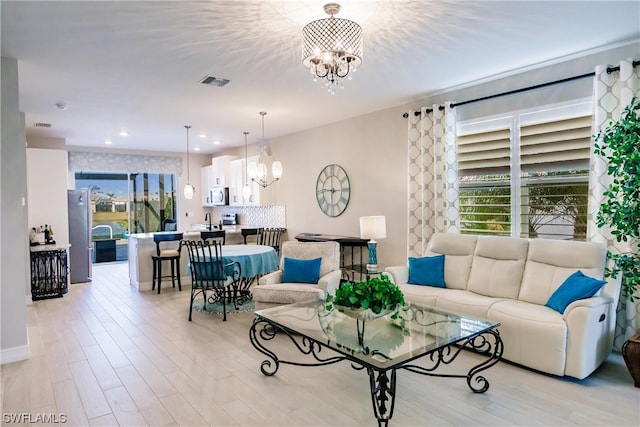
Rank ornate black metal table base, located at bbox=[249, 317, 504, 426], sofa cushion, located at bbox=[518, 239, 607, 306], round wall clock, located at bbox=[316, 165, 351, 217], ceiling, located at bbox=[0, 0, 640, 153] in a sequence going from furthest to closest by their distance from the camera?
round wall clock, located at bbox=[316, 165, 351, 217] → sofa cushion, located at bbox=[518, 239, 607, 306] → ceiling, located at bbox=[0, 0, 640, 153] → ornate black metal table base, located at bbox=[249, 317, 504, 426]

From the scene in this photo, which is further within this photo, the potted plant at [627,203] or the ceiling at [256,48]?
the potted plant at [627,203]

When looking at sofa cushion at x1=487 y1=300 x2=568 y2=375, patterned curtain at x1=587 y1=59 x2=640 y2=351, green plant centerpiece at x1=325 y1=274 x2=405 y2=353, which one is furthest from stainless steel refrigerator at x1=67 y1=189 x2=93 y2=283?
patterned curtain at x1=587 y1=59 x2=640 y2=351

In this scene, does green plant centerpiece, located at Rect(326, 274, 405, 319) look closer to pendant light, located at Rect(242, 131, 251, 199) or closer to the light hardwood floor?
the light hardwood floor

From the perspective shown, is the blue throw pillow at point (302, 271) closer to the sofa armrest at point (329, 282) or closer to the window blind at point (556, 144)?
the sofa armrest at point (329, 282)

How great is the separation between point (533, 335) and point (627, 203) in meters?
1.31

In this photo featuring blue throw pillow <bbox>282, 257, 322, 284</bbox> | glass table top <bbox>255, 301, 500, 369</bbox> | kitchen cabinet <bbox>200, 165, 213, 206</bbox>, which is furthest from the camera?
kitchen cabinet <bbox>200, 165, 213, 206</bbox>

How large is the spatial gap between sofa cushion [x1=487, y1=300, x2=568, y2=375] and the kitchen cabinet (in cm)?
743

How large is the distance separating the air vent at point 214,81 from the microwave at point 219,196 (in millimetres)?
4472

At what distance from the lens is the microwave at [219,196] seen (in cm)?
862

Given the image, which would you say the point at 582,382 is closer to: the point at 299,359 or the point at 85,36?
the point at 299,359

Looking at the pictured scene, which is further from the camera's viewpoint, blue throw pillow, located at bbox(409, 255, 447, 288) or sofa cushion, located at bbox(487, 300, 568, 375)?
blue throw pillow, located at bbox(409, 255, 447, 288)

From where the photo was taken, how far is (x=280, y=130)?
7094mm

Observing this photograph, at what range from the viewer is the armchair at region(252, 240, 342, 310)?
4018 millimetres

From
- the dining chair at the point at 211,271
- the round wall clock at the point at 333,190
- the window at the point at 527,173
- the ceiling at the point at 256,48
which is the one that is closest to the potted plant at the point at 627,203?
the window at the point at 527,173
